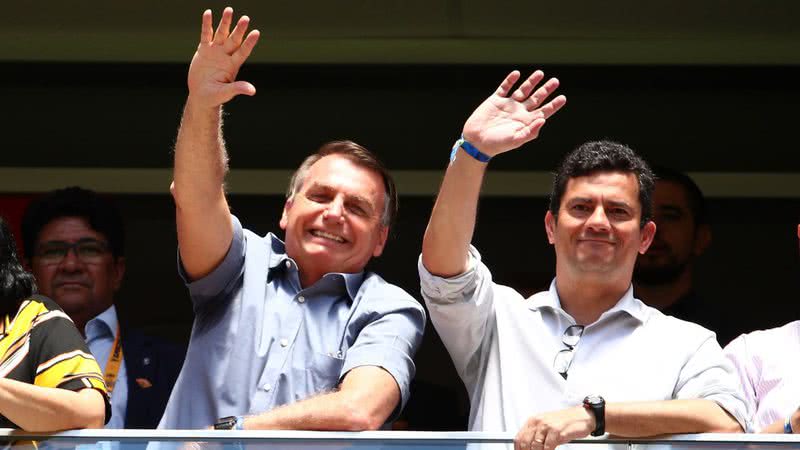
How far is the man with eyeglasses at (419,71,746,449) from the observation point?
11.5 feet

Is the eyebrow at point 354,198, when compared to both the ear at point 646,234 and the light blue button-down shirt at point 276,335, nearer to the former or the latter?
the light blue button-down shirt at point 276,335

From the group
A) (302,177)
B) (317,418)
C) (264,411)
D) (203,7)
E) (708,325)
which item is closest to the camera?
(317,418)

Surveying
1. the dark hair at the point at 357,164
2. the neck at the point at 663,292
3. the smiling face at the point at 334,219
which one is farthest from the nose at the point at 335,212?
the neck at the point at 663,292

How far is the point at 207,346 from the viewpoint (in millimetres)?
3742

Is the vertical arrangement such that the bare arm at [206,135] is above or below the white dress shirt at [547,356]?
above

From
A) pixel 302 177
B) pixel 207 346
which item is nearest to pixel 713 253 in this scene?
pixel 302 177

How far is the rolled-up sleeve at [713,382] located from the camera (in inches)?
135

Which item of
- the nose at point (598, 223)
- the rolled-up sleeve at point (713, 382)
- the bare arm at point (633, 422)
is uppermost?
the nose at point (598, 223)

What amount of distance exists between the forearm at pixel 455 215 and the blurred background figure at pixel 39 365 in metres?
0.89

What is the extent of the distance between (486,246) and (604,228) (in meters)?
2.74

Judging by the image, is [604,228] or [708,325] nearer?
[604,228]

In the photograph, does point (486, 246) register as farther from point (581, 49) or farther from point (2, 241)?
point (2, 241)

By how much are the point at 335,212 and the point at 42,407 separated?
1095 mm

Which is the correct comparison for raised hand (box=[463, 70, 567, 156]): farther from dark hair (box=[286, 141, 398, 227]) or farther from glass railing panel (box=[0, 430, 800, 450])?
glass railing panel (box=[0, 430, 800, 450])
